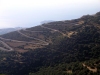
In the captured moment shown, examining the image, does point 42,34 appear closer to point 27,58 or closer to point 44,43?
point 44,43

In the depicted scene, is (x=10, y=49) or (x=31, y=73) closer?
(x=31, y=73)

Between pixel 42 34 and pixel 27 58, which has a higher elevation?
pixel 42 34

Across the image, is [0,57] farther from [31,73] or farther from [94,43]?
[94,43]

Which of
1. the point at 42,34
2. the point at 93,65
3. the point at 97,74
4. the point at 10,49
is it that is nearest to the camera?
the point at 97,74

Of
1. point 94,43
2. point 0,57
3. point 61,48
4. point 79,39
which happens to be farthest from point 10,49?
point 94,43

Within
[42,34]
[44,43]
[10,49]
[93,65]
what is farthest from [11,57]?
[93,65]

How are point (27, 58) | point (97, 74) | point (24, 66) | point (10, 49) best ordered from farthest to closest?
point (10, 49) → point (27, 58) → point (24, 66) → point (97, 74)
